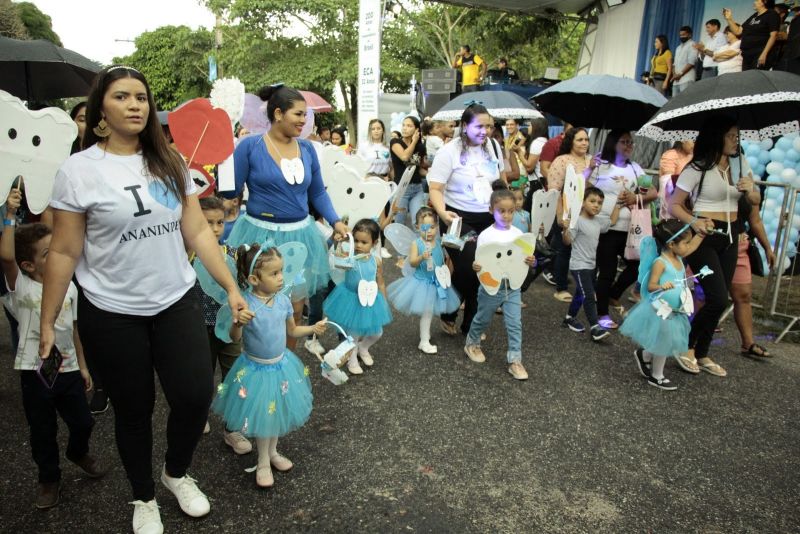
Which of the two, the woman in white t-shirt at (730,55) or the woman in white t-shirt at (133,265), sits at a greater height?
the woman in white t-shirt at (730,55)

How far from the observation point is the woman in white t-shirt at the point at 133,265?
7.15 feet

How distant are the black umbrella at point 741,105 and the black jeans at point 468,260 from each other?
147 centimetres

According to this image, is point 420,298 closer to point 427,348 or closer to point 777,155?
point 427,348

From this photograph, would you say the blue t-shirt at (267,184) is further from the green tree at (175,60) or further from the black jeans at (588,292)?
the green tree at (175,60)

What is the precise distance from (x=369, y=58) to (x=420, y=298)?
795cm

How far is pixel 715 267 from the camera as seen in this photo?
14.1ft

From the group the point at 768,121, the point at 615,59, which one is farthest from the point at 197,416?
the point at 615,59

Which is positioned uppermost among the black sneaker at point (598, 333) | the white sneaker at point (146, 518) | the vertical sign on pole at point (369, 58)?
the vertical sign on pole at point (369, 58)

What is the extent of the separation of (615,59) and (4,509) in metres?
14.6

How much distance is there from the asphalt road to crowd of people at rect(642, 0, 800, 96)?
4.37 metres

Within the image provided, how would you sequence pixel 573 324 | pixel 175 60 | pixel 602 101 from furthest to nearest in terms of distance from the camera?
1. pixel 175 60
2. pixel 602 101
3. pixel 573 324

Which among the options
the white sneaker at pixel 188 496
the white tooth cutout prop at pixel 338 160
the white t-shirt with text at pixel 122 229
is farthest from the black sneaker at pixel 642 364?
the white t-shirt with text at pixel 122 229

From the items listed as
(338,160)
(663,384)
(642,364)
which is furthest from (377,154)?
(663,384)

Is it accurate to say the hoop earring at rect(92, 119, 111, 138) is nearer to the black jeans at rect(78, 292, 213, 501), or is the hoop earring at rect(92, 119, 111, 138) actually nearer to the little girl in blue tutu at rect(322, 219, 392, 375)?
the black jeans at rect(78, 292, 213, 501)
